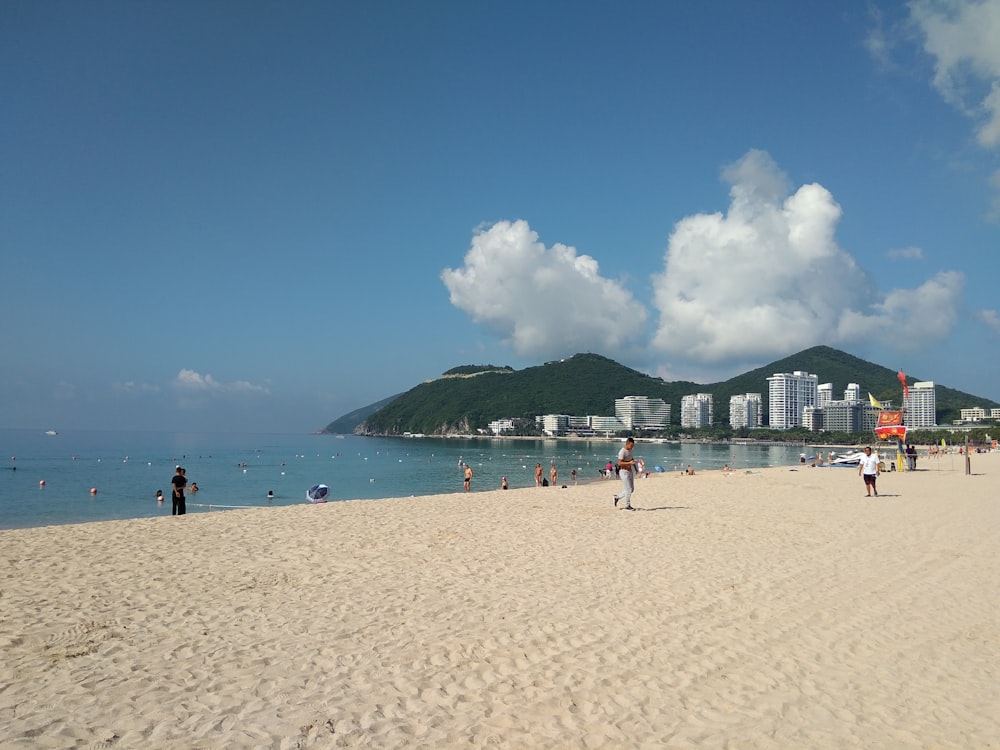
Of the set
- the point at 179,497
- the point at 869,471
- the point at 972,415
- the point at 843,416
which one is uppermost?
the point at 972,415

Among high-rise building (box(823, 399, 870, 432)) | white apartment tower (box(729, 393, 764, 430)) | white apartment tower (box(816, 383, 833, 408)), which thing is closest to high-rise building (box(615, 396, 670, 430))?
white apartment tower (box(729, 393, 764, 430))

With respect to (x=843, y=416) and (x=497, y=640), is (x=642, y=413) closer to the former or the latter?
(x=843, y=416)

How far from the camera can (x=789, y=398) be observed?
586ft

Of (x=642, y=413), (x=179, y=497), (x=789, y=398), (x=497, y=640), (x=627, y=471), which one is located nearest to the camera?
(x=497, y=640)

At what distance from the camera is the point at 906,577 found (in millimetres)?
8547

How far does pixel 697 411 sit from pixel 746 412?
14833 mm

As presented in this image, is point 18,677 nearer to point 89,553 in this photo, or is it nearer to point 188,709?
point 188,709

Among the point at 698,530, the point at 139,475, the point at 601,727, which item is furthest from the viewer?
the point at 139,475

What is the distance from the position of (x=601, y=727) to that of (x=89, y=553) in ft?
29.9

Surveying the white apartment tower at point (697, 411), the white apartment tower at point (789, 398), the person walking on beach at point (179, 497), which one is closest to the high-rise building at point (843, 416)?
the white apartment tower at point (789, 398)

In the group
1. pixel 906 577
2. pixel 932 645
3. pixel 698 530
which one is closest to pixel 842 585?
pixel 906 577

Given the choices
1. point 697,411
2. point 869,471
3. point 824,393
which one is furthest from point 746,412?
point 869,471

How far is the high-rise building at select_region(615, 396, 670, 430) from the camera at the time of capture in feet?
630

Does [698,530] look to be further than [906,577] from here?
Yes
